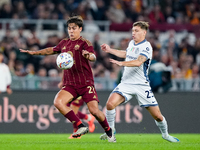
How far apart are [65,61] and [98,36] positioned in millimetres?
8458

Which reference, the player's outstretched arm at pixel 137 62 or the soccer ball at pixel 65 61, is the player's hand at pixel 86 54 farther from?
the player's outstretched arm at pixel 137 62

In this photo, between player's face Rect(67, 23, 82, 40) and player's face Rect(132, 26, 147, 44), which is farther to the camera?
player's face Rect(132, 26, 147, 44)

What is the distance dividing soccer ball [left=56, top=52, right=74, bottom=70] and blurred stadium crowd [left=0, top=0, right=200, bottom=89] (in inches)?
231

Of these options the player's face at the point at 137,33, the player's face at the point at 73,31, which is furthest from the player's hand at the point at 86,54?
the player's face at the point at 137,33

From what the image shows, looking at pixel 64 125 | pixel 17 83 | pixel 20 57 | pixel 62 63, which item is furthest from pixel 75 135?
pixel 20 57

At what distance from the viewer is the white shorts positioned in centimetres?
842

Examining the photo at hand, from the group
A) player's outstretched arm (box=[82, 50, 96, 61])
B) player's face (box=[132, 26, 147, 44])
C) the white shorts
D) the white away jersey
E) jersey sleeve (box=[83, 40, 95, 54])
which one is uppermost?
player's face (box=[132, 26, 147, 44])

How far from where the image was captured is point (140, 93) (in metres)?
8.48

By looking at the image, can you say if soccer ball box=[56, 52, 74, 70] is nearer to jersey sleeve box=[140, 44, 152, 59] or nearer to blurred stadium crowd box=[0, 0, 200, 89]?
jersey sleeve box=[140, 44, 152, 59]

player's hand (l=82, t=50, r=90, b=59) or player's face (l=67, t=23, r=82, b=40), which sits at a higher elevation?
player's face (l=67, t=23, r=82, b=40)

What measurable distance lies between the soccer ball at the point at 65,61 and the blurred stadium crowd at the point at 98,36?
19.3 ft

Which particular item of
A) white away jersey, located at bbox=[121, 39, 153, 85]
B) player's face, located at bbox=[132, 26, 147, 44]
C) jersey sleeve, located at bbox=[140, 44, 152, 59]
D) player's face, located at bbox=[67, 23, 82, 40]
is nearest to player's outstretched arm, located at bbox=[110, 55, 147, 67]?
jersey sleeve, located at bbox=[140, 44, 152, 59]

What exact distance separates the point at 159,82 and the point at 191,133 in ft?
5.72

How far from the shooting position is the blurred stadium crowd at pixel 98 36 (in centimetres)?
1470
